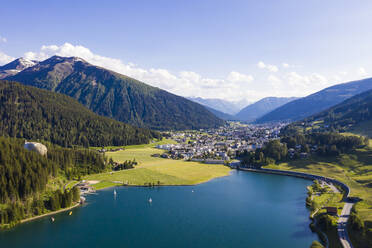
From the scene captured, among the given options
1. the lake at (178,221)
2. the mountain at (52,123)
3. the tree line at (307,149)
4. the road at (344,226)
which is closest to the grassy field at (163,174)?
the lake at (178,221)

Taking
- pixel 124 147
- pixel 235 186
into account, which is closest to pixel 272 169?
pixel 235 186

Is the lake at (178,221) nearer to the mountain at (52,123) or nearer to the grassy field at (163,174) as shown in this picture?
the grassy field at (163,174)

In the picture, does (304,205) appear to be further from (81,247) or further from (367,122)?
(367,122)

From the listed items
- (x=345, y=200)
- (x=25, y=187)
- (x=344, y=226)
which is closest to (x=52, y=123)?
(x=25, y=187)

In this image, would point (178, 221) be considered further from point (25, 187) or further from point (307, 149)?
point (307, 149)

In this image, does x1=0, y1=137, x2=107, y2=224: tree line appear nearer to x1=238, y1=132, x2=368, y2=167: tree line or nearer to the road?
the road

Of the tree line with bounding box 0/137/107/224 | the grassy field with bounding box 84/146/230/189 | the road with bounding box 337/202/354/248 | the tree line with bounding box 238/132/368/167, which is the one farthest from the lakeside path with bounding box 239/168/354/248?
the tree line with bounding box 0/137/107/224
